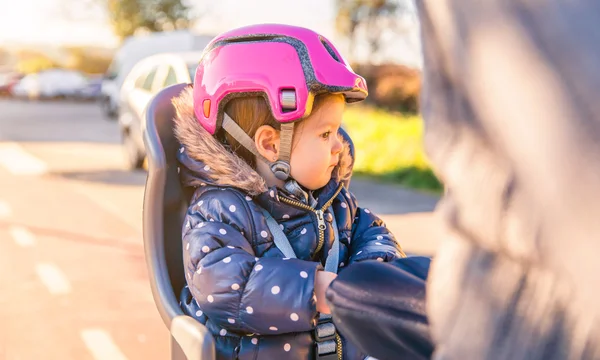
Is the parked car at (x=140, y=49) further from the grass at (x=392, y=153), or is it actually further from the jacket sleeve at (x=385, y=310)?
the jacket sleeve at (x=385, y=310)

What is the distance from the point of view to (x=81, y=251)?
581 cm

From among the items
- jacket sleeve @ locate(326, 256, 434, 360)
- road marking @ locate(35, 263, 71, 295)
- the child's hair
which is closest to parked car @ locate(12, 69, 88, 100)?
road marking @ locate(35, 263, 71, 295)

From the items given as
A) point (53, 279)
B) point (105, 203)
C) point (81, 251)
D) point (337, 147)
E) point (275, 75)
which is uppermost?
point (275, 75)

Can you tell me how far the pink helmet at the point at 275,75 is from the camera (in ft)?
6.37

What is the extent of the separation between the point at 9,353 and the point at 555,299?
348 cm

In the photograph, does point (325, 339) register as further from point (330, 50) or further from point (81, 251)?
point (81, 251)

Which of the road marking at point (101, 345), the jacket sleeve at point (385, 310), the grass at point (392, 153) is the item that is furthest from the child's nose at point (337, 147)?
the grass at point (392, 153)

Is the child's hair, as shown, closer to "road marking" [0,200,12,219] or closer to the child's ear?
the child's ear

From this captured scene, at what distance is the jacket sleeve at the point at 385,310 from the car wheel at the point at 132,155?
9111 mm

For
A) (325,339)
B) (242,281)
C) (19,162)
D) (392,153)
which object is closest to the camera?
(242,281)

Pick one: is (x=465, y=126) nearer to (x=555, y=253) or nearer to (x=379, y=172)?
(x=555, y=253)

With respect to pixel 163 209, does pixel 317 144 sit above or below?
above

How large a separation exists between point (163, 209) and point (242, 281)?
50 centimetres

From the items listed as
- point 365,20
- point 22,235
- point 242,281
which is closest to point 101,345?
point 242,281
